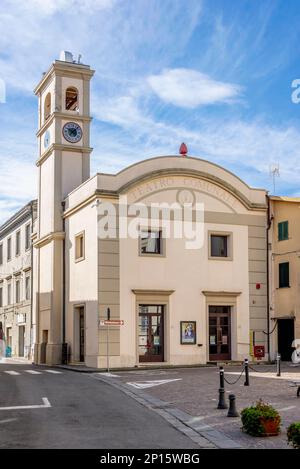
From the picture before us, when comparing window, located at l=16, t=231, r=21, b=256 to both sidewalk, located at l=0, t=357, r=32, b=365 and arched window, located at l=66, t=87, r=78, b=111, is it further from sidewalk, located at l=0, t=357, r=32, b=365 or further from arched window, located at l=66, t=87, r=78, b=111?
arched window, located at l=66, t=87, r=78, b=111

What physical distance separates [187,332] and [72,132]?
11978 mm

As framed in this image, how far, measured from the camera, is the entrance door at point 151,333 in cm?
3015

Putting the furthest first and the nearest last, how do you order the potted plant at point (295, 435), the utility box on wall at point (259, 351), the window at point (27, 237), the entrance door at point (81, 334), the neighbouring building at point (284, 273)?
the window at point (27, 237)
the entrance door at point (81, 334)
the utility box on wall at point (259, 351)
the neighbouring building at point (284, 273)
the potted plant at point (295, 435)

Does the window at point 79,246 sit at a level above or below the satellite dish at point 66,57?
below

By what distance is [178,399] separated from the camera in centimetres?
1728

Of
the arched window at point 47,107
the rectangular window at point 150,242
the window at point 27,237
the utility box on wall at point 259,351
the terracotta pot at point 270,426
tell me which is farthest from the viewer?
the window at point 27,237

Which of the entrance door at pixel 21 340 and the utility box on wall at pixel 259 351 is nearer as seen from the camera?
the utility box on wall at pixel 259 351

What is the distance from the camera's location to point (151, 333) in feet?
99.7

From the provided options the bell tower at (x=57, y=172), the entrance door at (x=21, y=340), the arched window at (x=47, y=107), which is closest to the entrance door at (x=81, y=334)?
the bell tower at (x=57, y=172)

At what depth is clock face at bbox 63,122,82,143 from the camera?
35.4m

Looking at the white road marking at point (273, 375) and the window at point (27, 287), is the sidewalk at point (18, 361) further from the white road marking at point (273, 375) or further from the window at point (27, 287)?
the white road marking at point (273, 375)

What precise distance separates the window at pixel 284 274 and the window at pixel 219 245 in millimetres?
2738
